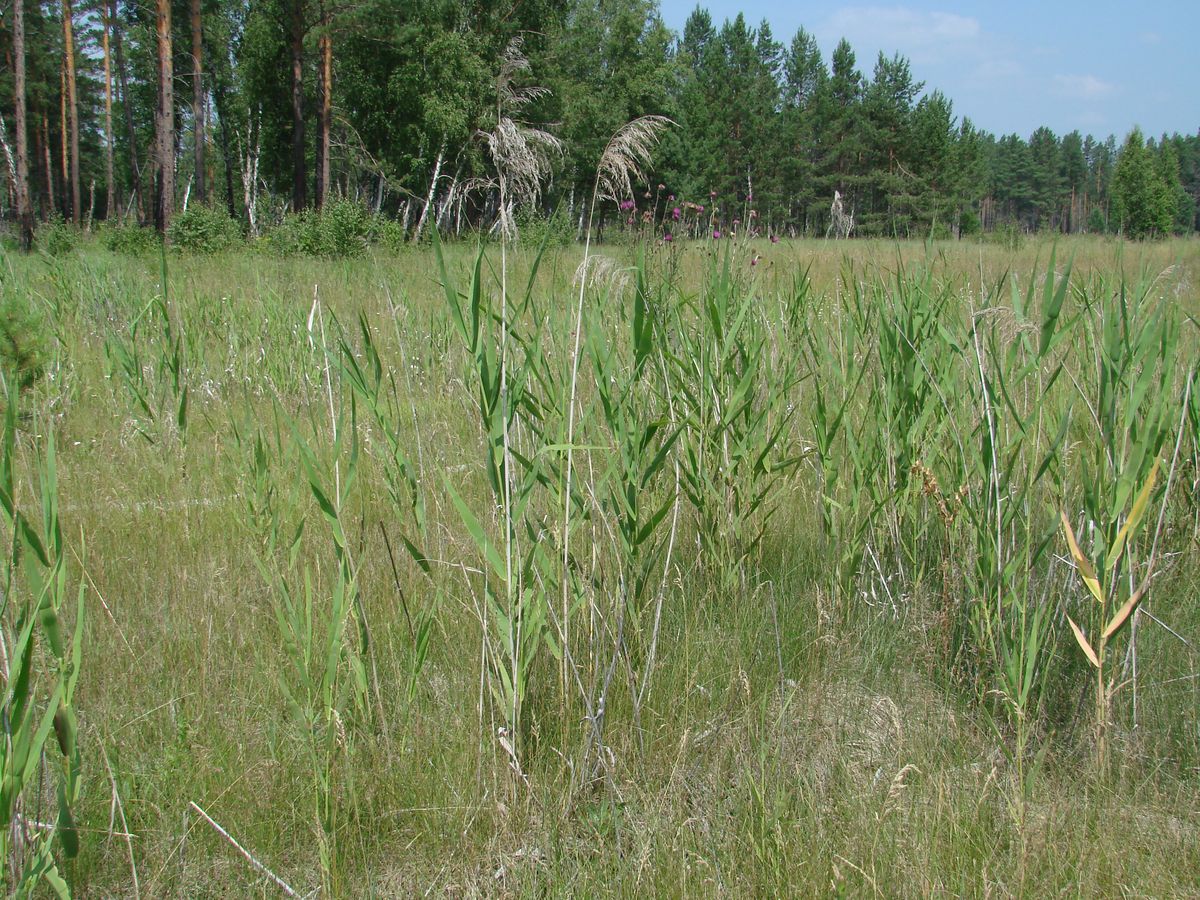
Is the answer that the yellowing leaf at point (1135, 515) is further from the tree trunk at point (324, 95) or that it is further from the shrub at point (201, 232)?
the tree trunk at point (324, 95)

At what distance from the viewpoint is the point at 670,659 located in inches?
71.6

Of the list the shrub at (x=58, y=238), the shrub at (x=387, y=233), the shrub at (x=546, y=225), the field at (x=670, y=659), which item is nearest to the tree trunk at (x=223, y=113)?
the shrub at (x=58, y=238)

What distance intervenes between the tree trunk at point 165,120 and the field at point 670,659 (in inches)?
616

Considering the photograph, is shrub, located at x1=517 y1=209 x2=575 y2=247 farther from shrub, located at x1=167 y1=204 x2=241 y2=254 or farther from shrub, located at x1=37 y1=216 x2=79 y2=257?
shrub, located at x1=37 y1=216 x2=79 y2=257

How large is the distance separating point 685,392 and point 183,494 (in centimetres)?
202

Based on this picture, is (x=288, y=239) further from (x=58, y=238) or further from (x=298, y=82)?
(x=298, y=82)

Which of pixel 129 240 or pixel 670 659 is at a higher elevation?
pixel 129 240

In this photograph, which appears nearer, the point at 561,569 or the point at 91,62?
the point at 561,569

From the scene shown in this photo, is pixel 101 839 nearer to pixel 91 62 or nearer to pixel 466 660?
pixel 466 660

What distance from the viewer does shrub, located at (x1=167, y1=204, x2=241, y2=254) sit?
50.3 feet

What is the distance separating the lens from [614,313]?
3.25 m

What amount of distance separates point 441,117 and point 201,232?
9.28m

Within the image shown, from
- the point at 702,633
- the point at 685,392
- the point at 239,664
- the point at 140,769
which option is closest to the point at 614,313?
the point at 685,392

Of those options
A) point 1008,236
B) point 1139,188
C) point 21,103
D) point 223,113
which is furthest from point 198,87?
→ point 1139,188
